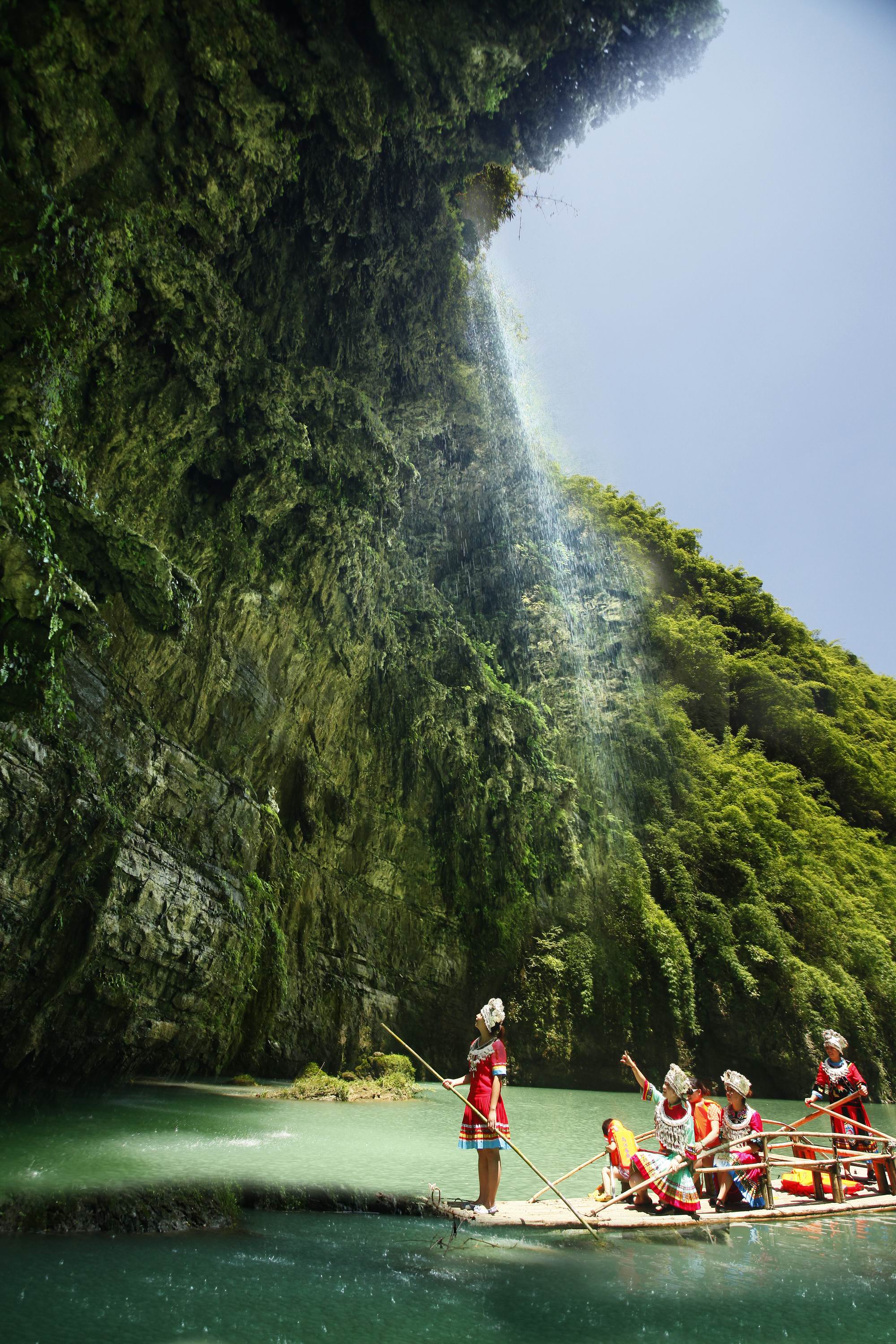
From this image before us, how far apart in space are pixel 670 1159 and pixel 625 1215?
57 cm

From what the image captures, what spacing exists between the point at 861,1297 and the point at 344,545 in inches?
534

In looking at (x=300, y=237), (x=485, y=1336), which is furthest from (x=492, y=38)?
(x=485, y=1336)

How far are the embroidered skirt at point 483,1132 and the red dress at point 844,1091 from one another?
4196 mm

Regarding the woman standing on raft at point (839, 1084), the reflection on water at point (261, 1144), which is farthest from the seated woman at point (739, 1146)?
the woman standing on raft at point (839, 1084)

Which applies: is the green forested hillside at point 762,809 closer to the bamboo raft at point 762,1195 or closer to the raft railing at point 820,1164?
the bamboo raft at point 762,1195

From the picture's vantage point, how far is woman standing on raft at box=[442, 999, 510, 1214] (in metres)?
4.87

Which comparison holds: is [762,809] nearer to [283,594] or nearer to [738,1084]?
[283,594]

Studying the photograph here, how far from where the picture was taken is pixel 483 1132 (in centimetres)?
488

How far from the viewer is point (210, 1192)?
198 inches

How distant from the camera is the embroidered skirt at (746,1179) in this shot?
5793 millimetres

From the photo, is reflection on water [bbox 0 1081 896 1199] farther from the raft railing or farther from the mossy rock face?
the mossy rock face

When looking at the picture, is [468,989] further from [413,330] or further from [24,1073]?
[413,330]

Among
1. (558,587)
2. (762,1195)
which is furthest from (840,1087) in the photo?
(558,587)

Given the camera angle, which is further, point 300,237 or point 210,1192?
point 300,237
